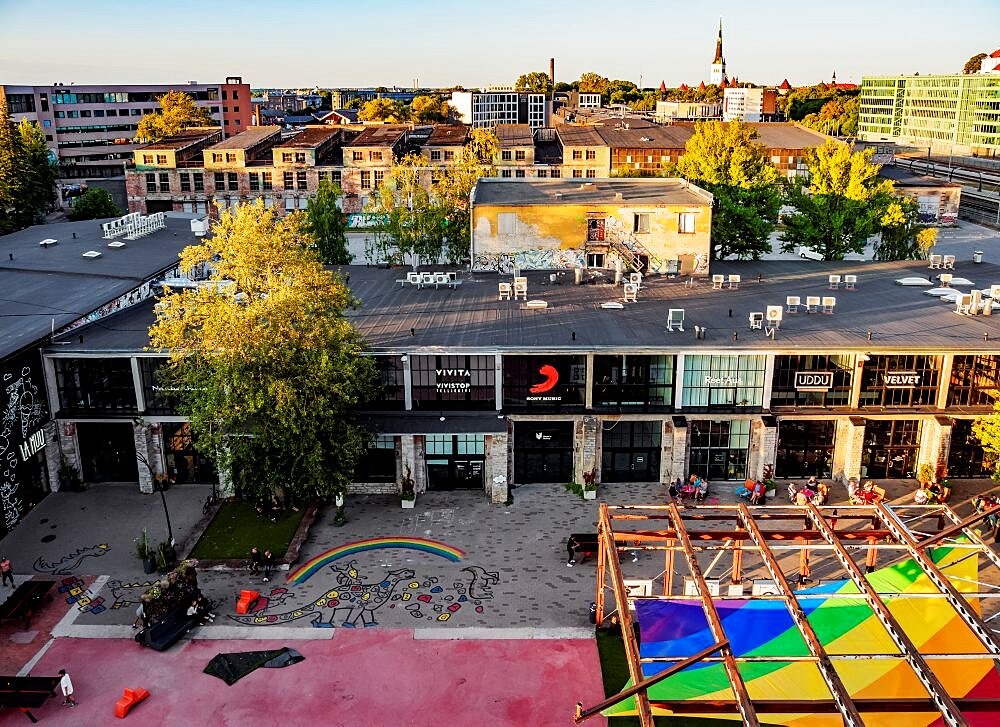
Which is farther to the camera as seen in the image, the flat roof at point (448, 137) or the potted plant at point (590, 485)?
the flat roof at point (448, 137)

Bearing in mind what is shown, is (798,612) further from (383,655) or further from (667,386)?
(667,386)

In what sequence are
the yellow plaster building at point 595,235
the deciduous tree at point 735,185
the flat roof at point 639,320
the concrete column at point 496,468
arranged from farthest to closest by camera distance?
the deciduous tree at point 735,185 < the yellow plaster building at point 595,235 < the flat roof at point 639,320 < the concrete column at point 496,468

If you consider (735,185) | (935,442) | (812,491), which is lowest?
(812,491)

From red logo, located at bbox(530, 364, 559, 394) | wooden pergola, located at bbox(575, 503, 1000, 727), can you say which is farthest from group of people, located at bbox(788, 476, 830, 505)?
red logo, located at bbox(530, 364, 559, 394)

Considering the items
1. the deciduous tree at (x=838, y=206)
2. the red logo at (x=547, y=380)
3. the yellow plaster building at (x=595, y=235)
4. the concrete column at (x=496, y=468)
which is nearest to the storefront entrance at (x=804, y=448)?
the red logo at (x=547, y=380)

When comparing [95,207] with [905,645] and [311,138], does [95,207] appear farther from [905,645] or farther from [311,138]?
[905,645]

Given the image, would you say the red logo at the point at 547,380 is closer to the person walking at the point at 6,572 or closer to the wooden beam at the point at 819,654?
the wooden beam at the point at 819,654

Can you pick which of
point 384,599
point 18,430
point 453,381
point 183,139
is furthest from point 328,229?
point 183,139

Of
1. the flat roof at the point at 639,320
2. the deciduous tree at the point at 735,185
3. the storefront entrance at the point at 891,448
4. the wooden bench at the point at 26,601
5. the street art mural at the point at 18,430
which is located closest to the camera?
the wooden bench at the point at 26,601
